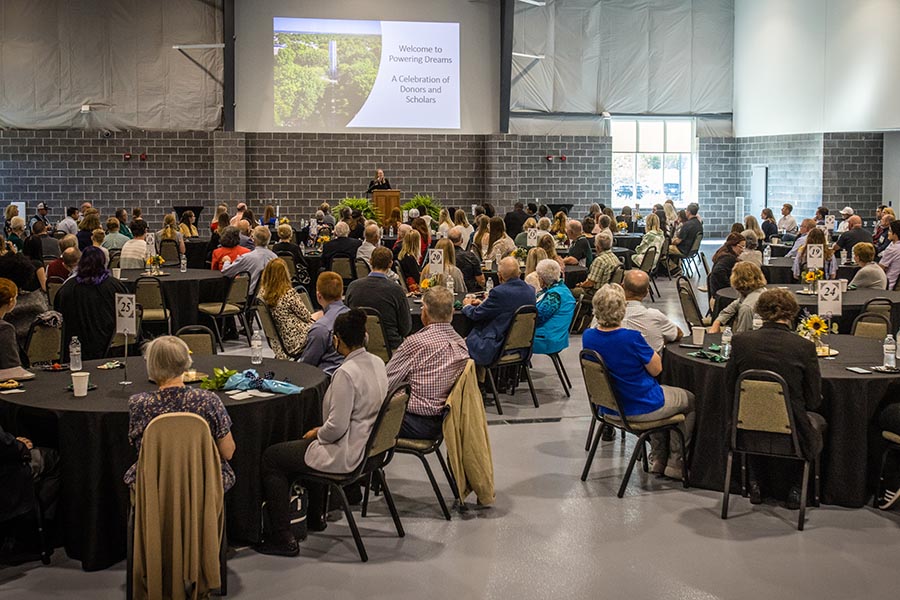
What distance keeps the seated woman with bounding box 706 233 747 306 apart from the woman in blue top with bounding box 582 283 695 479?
379 cm

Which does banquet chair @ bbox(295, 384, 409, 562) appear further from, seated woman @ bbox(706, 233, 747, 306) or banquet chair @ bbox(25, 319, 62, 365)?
seated woman @ bbox(706, 233, 747, 306)

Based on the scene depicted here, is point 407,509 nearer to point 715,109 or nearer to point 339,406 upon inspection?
point 339,406

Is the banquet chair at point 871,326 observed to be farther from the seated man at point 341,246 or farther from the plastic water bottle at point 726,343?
the seated man at point 341,246

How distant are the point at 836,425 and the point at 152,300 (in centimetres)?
628

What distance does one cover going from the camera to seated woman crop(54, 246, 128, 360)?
23.9 ft

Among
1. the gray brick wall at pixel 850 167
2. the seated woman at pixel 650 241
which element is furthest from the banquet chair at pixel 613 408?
the gray brick wall at pixel 850 167

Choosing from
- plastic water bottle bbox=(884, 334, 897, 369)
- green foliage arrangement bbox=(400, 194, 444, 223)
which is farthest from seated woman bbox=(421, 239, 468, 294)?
green foliage arrangement bbox=(400, 194, 444, 223)

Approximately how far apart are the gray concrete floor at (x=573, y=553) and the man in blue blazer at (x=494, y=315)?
1438 millimetres

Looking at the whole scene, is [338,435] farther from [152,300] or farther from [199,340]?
[152,300]

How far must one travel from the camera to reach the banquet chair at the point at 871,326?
23.0ft

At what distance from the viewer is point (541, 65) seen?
21859 millimetres

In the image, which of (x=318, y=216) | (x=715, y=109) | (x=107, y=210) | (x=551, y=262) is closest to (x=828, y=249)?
(x=551, y=262)

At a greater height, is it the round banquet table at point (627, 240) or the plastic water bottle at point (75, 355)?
the round banquet table at point (627, 240)

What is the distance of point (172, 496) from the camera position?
13.0ft
